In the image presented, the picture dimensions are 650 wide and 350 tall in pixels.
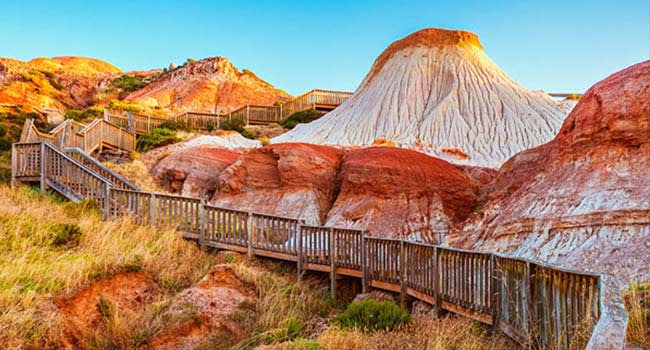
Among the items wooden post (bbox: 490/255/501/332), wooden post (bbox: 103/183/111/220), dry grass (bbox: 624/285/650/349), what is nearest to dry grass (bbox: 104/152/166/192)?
wooden post (bbox: 103/183/111/220)

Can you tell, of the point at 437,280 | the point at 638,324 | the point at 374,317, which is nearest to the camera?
the point at 638,324

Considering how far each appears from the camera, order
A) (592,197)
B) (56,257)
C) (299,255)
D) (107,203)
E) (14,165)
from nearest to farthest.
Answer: (56,257), (592,197), (299,255), (107,203), (14,165)

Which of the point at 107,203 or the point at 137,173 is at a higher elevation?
the point at 137,173

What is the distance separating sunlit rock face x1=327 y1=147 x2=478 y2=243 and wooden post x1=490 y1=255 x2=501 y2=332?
9.24 m

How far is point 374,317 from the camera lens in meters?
9.77

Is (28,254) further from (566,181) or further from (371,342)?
(566,181)

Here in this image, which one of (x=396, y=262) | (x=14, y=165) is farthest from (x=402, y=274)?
(x=14, y=165)

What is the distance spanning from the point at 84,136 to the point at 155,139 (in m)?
5.48

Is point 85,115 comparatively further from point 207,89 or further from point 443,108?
point 443,108

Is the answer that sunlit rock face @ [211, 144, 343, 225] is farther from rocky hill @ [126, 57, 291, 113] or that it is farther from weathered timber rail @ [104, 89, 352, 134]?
rocky hill @ [126, 57, 291, 113]

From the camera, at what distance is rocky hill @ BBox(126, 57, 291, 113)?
2110 inches

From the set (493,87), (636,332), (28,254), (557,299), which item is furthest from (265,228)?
(493,87)

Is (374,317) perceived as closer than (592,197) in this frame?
Yes

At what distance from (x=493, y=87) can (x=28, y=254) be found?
29.2m
